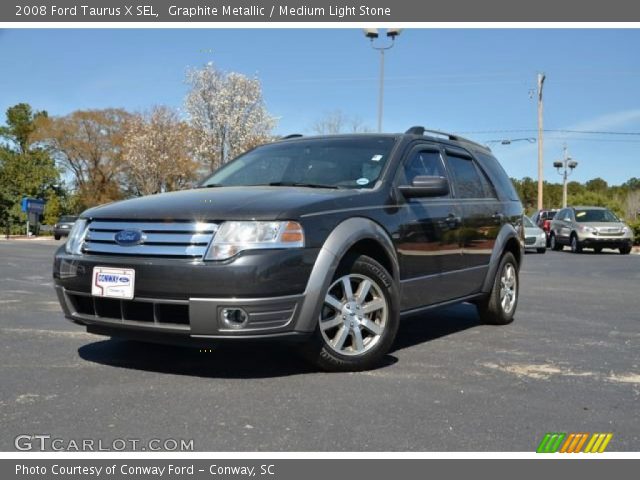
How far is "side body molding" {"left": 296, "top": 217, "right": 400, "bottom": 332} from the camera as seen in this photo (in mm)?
4051

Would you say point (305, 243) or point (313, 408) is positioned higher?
point (305, 243)

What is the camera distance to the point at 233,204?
411cm

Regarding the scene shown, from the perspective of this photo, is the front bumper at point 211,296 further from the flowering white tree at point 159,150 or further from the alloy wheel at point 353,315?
the flowering white tree at point 159,150

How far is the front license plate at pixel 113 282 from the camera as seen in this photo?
3986mm

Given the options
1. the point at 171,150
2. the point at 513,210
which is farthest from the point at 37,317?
the point at 171,150

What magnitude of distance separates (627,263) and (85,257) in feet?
52.2

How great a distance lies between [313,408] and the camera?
354 centimetres

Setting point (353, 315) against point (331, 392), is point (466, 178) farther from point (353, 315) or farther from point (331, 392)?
point (331, 392)

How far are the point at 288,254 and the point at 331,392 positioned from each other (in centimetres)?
84

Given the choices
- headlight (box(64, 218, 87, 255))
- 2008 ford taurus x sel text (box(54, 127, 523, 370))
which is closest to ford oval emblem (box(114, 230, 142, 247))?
2008 ford taurus x sel text (box(54, 127, 523, 370))

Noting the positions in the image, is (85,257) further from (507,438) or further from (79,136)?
(79,136)

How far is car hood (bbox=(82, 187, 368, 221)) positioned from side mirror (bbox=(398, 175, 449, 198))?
0.48m

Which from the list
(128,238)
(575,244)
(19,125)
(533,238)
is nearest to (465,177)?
(128,238)
